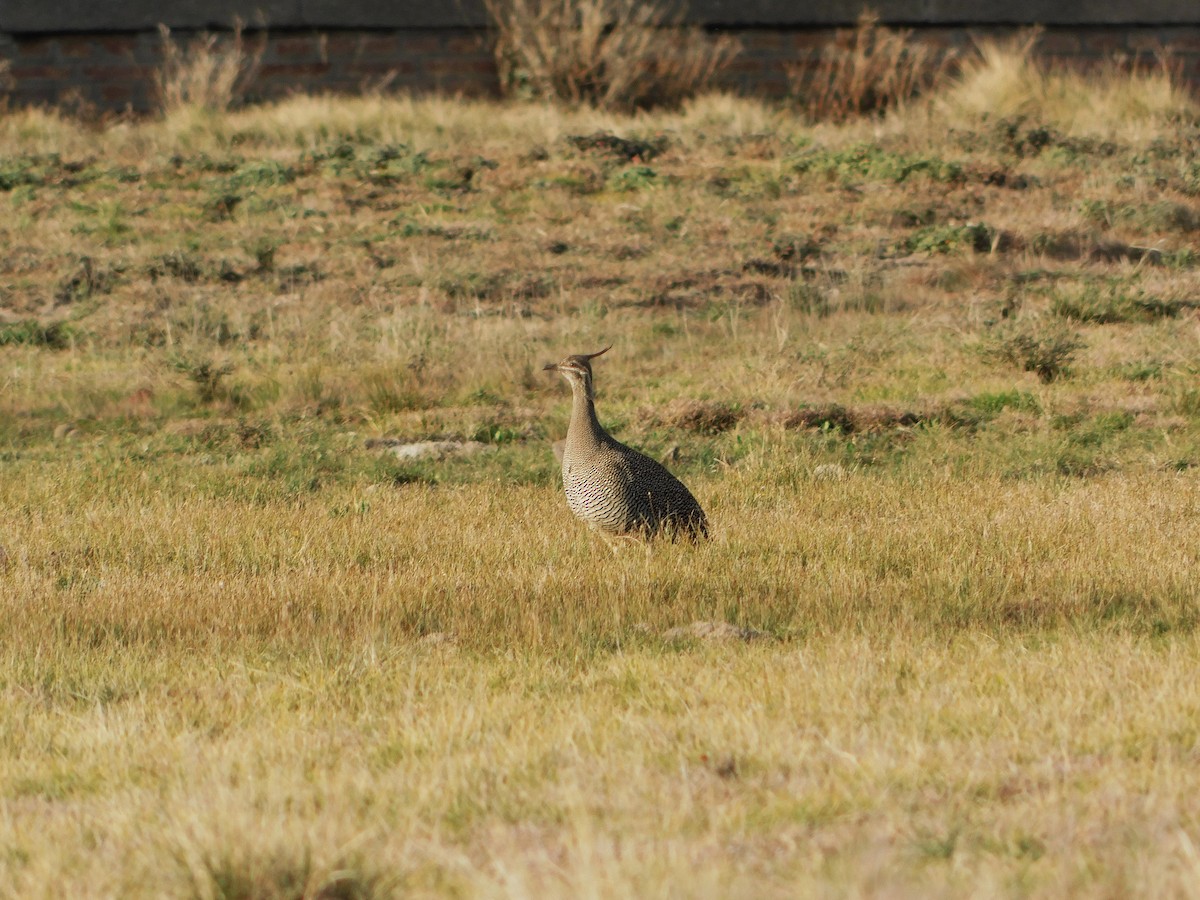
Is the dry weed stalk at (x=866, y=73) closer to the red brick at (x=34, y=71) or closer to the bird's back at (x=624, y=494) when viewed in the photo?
the red brick at (x=34, y=71)

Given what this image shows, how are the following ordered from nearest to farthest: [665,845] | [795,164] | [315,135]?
[665,845] → [795,164] → [315,135]

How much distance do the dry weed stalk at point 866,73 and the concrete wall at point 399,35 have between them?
25cm

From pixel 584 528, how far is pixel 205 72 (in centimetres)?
1465

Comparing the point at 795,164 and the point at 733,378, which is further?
the point at 795,164

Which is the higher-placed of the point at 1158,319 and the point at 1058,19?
the point at 1058,19

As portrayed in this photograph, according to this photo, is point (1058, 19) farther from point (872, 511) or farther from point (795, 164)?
point (872, 511)

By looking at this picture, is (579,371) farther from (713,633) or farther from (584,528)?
(713,633)

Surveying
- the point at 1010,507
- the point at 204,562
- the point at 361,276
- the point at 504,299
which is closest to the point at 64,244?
the point at 361,276

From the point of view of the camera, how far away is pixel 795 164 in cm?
1912

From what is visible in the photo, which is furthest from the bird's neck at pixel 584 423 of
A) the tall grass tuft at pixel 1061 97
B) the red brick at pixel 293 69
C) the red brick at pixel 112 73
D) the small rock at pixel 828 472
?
the red brick at pixel 112 73

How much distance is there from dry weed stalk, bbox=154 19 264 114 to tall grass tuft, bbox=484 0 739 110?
337cm

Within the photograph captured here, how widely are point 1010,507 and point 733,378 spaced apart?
3914mm

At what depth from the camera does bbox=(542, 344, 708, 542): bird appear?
767cm

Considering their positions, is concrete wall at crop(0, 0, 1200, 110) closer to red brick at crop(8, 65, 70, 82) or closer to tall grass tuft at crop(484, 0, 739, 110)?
red brick at crop(8, 65, 70, 82)
